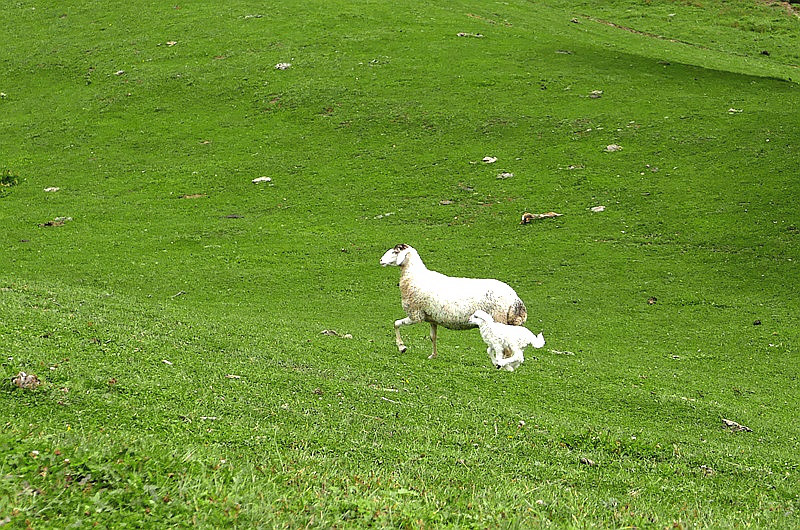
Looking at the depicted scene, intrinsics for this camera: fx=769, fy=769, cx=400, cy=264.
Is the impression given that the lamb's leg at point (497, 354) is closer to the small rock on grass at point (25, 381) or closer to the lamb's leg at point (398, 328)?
the lamb's leg at point (398, 328)

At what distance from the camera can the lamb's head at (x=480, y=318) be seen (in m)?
12.4

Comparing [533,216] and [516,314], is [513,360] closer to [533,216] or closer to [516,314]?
[516,314]

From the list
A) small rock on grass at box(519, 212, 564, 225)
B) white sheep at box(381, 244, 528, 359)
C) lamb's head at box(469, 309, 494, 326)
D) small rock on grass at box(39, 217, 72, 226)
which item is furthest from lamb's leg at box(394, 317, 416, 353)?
small rock on grass at box(39, 217, 72, 226)

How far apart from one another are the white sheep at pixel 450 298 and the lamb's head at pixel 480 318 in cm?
24

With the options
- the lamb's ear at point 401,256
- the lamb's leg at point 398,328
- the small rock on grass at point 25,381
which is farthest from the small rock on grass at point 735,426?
the small rock on grass at point 25,381

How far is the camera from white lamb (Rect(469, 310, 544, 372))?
12438 mm

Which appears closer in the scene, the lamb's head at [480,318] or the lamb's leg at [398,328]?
the lamb's head at [480,318]

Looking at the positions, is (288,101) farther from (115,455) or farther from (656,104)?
(115,455)

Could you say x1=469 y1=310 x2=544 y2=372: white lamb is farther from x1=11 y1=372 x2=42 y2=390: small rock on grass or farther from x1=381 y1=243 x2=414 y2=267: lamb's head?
x1=11 y1=372 x2=42 y2=390: small rock on grass

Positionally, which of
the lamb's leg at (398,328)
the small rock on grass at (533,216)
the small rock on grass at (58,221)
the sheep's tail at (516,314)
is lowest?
the small rock on grass at (58,221)

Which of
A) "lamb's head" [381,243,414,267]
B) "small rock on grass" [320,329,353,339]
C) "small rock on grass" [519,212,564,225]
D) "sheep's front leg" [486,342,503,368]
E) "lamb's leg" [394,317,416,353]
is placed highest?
"lamb's head" [381,243,414,267]

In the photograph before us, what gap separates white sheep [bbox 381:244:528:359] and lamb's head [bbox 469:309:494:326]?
243 mm

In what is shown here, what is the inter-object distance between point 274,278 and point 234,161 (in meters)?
10.2

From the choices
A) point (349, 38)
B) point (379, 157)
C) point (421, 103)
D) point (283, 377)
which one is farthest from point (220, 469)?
point (349, 38)
